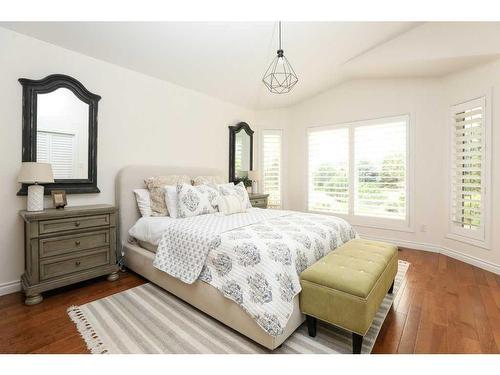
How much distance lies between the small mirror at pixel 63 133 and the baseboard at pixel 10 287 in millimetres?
1055

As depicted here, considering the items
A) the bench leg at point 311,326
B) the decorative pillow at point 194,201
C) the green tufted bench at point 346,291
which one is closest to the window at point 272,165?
the decorative pillow at point 194,201

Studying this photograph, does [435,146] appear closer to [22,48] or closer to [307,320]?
[307,320]

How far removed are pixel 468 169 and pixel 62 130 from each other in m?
4.89

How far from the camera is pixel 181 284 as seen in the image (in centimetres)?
209

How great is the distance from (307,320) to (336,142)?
3472mm

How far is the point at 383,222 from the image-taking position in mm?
4012

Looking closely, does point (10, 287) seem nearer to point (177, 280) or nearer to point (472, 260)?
point (177, 280)

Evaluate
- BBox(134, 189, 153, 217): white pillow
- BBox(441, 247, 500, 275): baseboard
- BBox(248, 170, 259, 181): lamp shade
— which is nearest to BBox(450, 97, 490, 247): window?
BBox(441, 247, 500, 275): baseboard

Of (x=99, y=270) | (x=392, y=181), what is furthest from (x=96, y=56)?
(x=392, y=181)

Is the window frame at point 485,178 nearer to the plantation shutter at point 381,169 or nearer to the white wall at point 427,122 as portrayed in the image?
the white wall at point 427,122

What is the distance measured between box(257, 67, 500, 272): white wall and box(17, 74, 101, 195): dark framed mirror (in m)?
3.78

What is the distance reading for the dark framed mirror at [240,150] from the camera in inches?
175

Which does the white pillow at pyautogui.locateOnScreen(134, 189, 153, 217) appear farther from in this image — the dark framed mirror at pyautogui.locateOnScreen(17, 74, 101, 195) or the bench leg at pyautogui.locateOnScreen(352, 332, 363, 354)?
the bench leg at pyautogui.locateOnScreen(352, 332, 363, 354)

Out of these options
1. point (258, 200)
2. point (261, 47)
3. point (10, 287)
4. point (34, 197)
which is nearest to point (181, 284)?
point (34, 197)
